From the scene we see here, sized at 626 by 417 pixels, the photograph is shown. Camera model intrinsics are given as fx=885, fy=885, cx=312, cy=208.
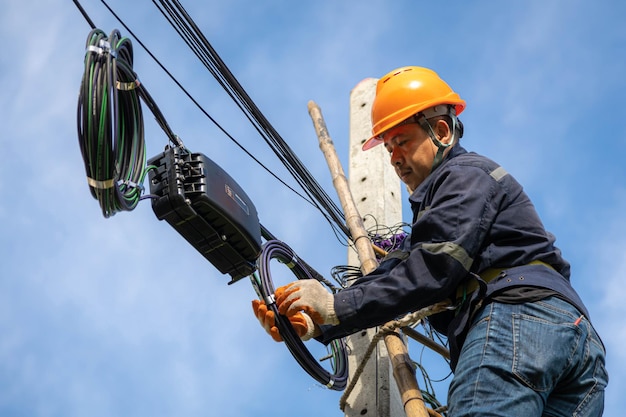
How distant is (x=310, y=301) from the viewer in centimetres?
306

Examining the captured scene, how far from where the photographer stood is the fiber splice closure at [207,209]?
4.01 m

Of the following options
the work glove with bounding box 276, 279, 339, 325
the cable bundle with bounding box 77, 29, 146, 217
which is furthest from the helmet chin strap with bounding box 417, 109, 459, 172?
the cable bundle with bounding box 77, 29, 146, 217

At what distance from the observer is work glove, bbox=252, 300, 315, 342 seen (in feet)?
10.5

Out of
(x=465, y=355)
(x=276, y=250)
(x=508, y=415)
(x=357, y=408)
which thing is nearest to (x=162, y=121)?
(x=276, y=250)

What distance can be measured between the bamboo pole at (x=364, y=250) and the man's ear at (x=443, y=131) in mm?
969

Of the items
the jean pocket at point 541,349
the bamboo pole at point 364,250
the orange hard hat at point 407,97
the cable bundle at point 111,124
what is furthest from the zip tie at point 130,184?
the jean pocket at point 541,349

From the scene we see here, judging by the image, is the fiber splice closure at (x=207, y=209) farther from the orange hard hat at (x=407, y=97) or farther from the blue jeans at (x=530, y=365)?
the blue jeans at (x=530, y=365)

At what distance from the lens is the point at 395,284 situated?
298 cm

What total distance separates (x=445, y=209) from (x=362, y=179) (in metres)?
3.16

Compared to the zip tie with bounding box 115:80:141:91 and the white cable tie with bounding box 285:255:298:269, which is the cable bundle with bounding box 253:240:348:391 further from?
the zip tie with bounding box 115:80:141:91

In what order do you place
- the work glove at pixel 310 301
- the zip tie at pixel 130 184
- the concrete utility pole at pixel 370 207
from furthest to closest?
the concrete utility pole at pixel 370 207 → the zip tie at pixel 130 184 → the work glove at pixel 310 301

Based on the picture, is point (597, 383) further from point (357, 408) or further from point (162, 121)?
point (162, 121)

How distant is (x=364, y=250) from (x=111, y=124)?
1.72 m

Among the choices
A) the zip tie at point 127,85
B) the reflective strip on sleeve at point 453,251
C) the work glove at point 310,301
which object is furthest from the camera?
the zip tie at point 127,85
